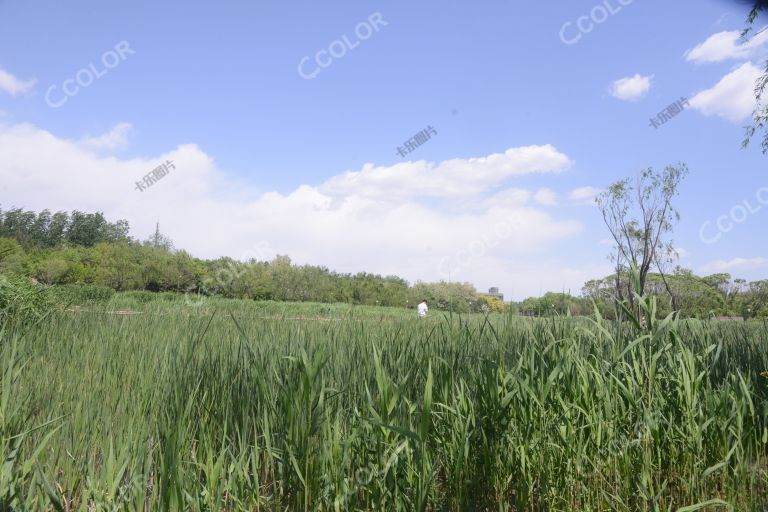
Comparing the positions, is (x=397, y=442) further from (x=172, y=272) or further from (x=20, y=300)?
(x=172, y=272)

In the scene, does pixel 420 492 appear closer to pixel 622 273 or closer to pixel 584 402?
pixel 584 402

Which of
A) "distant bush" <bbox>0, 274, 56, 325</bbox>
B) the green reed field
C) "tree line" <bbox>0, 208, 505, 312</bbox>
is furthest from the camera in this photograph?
"tree line" <bbox>0, 208, 505, 312</bbox>

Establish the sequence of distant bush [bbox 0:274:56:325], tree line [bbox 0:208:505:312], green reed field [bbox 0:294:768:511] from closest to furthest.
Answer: green reed field [bbox 0:294:768:511]
distant bush [bbox 0:274:56:325]
tree line [bbox 0:208:505:312]

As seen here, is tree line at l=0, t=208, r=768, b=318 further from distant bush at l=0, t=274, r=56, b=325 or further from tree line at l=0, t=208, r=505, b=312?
distant bush at l=0, t=274, r=56, b=325

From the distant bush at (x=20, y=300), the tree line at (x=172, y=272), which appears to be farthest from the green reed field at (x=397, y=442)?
the tree line at (x=172, y=272)

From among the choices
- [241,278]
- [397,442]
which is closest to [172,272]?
[241,278]

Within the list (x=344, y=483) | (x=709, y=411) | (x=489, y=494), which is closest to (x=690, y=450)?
(x=709, y=411)

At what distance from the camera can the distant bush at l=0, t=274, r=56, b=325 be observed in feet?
16.5

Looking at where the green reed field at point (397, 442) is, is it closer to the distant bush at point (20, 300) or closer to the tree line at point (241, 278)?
the distant bush at point (20, 300)

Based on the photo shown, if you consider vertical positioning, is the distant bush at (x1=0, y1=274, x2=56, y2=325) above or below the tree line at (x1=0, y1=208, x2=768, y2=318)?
below

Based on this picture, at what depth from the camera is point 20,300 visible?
516 centimetres

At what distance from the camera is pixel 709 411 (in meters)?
2.21

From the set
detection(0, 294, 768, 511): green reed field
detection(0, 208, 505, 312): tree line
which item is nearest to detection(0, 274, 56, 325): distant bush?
detection(0, 294, 768, 511): green reed field

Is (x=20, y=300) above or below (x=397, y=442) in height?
above
